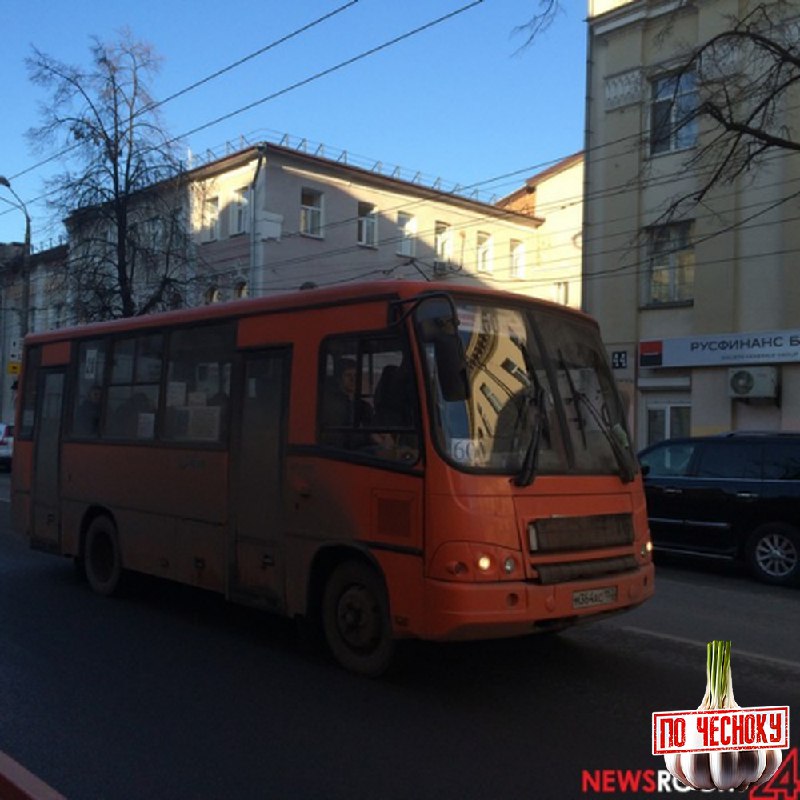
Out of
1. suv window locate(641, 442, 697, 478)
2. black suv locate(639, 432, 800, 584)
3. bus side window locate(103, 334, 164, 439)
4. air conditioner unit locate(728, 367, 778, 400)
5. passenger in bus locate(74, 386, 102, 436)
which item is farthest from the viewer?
air conditioner unit locate(728, 367, 778, 400)

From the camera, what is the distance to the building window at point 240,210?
3155 cm

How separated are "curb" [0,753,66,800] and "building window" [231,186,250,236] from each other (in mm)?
28476

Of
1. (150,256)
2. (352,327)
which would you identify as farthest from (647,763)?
(150,256)

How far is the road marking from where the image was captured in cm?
674

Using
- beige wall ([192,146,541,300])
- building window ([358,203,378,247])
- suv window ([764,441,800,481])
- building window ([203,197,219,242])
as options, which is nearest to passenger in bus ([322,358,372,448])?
suv window ([764,441,800,481])

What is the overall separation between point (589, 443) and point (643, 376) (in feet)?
51.0

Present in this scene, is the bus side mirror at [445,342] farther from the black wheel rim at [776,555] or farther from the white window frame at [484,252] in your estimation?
the white window frame at [484,252]

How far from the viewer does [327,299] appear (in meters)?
6.53

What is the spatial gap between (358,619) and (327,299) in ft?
7.57

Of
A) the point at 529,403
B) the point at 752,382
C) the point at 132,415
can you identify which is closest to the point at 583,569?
the point at 529,403

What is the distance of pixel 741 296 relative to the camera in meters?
19.5

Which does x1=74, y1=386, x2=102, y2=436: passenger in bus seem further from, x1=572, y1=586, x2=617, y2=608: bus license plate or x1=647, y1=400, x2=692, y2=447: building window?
x1=647, y1=400, x2=692, y2=447: building window

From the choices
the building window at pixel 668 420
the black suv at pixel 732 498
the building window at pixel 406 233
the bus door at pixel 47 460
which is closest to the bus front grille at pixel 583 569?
the black suv at pixel 732 498

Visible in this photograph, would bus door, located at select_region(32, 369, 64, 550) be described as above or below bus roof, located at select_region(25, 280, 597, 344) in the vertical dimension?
below
